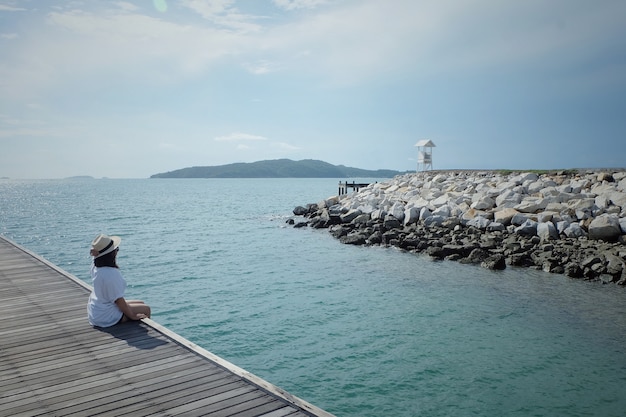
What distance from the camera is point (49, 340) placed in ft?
19.5

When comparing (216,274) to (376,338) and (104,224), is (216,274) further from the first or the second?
(104,224)

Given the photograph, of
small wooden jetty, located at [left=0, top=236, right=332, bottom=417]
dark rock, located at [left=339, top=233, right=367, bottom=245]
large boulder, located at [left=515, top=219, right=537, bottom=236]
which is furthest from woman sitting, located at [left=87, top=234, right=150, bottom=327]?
large boulder, located at [left=515, top=219, right=537, bottom=236]

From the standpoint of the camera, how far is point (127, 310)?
6336 millimetres

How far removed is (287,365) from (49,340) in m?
3.92

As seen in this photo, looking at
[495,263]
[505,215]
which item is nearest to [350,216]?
[505,215]

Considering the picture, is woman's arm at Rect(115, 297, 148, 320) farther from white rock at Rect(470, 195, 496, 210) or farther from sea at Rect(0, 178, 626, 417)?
white rock at Rect(470, 195, 496, 210)

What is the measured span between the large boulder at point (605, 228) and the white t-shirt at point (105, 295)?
16.5 metres

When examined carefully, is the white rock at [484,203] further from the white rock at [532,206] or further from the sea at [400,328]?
the sea at [400,328]

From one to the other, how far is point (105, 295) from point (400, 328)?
252 inches

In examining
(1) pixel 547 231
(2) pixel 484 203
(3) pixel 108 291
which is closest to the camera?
(3) pixel 108 291

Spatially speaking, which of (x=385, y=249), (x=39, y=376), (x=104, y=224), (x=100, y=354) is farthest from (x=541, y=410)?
(x=104, y=224)

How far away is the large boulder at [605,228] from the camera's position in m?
15.7

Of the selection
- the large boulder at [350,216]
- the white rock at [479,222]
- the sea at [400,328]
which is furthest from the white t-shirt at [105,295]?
the large boulder at [350,216]

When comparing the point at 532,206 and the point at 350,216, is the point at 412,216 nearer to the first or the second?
the point at 350,216
